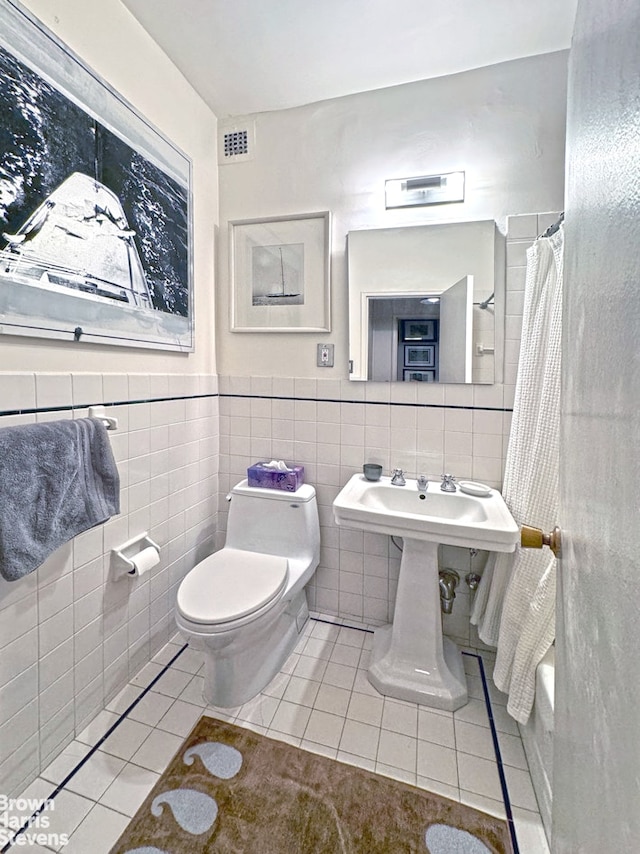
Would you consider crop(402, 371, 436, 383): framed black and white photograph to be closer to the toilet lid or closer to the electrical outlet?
the electrical outlet

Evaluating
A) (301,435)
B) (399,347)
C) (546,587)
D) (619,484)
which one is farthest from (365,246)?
(619,484)

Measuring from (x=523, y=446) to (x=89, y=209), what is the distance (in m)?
1.67

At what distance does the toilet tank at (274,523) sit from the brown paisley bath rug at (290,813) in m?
0.70

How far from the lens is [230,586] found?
4.61 feet

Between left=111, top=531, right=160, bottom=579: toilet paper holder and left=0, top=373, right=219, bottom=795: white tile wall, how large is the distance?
3 centimetres

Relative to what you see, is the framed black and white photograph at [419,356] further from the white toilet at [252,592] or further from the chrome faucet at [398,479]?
the white toilet at [252,592]

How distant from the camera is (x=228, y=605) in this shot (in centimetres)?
129

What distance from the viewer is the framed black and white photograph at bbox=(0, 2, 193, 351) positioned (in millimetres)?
1002

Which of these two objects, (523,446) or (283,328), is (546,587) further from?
(283,328)

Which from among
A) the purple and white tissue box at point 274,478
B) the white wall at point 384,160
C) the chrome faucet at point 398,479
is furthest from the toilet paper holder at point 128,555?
the chrome faucet at point 398,479

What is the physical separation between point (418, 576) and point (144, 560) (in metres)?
1.04

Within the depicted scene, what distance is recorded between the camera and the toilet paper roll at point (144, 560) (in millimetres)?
1386

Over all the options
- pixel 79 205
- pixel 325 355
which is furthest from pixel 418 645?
pixel 79 205

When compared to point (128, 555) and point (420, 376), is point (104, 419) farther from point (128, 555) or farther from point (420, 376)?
point (420, 376)
